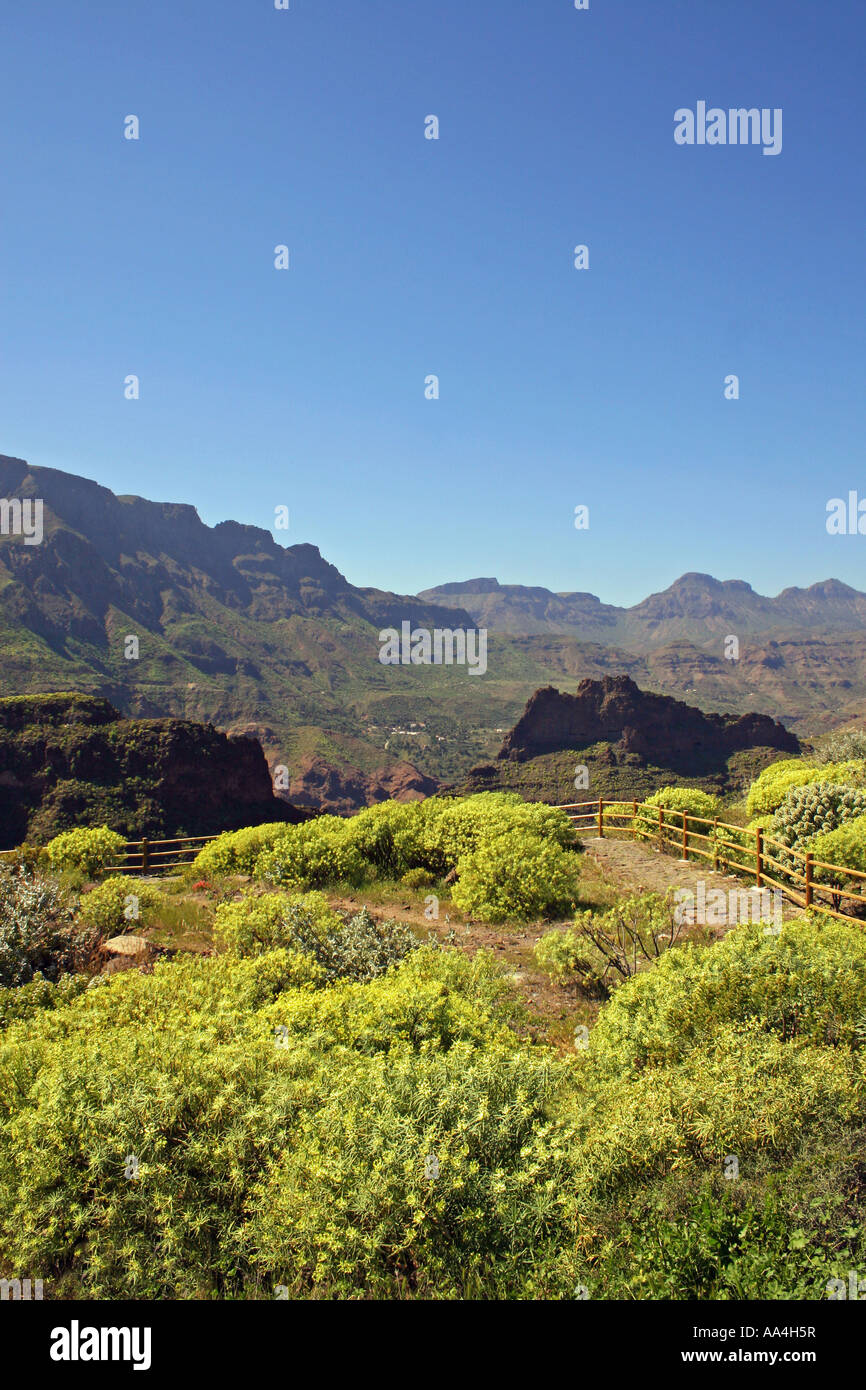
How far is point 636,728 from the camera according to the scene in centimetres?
8800

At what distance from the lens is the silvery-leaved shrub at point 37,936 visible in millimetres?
8180

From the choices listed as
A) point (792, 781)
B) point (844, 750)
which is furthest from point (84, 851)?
point (844, 750)

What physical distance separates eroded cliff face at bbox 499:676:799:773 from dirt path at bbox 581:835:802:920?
64496mm

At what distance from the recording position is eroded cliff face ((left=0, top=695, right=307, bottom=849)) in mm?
49406

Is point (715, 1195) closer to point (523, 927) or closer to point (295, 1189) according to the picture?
point (295, 1189)

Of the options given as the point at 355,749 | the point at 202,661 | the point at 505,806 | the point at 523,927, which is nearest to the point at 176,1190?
the point at 523,927

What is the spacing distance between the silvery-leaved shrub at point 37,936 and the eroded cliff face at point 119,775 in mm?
41093

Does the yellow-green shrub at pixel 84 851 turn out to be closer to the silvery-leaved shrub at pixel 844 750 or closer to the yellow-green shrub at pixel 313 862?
the yellow-green shrub at pixel 313 862

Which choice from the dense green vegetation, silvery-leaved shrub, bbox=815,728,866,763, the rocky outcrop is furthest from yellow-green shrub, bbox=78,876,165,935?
the rocky outcrop

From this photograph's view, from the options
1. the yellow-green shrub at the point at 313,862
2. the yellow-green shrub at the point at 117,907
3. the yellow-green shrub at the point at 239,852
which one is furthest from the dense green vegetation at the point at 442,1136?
the yellow-green shrub at the point at 239,852

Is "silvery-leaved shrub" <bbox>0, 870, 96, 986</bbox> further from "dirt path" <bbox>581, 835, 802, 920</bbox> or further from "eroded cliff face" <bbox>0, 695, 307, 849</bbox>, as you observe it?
"eroded cliff face" <bbox>0, 695, 307, 849</bbox>

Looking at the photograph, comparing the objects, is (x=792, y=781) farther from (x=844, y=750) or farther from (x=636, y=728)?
(x=636, y=728)

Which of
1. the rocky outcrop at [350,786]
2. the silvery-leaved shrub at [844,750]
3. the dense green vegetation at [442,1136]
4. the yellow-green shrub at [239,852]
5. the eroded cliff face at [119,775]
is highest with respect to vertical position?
the silvery-leaved shrub at [844,750]

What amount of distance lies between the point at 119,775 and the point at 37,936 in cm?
4803
